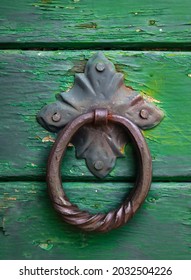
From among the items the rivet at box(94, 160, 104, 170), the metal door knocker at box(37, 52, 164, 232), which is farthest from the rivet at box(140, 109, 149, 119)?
the rivet at box(94, 160, 104, 170)

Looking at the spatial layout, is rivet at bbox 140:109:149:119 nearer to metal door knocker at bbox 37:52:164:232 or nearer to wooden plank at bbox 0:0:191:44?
metal door knocker at bbox 37:52:164:232

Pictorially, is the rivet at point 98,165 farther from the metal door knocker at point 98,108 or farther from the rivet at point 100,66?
the rivet at point 100,66

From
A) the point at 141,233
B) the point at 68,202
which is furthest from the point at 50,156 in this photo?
the point at 141,233

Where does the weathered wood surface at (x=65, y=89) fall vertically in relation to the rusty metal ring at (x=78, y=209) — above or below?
above

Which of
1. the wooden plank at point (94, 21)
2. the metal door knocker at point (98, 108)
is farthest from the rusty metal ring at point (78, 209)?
the wooden plank at point (94, 21)

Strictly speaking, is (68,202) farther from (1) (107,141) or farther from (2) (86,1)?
(2) (86,1)

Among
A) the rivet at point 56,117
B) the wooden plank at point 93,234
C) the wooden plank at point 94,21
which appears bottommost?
the wooden plank at point 93,234
